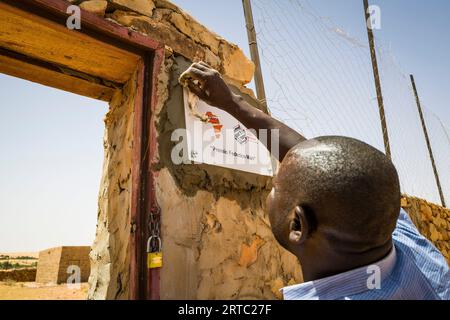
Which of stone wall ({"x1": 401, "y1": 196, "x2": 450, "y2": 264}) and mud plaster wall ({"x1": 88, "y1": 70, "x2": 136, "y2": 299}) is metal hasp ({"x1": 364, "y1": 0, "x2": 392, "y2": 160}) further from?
mud plaster wall ({"x1": 88, "y1": 70, "x2": 136, "y2": 299})

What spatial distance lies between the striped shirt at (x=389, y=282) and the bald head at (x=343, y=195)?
0.06 metres

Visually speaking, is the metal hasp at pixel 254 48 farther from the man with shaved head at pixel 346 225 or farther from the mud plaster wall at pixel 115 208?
the man with shaved head at pixel 346 225

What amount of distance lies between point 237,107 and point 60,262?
12.2 metres

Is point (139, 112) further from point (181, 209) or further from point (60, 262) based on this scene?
point (60, 262)

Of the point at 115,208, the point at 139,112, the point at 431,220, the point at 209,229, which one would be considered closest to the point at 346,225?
the point at 209,229

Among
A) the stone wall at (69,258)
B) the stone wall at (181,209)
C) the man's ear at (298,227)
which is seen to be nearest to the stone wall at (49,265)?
the stone wall at (69,258)

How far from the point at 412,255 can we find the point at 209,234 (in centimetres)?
109

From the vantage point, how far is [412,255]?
880 millimetres

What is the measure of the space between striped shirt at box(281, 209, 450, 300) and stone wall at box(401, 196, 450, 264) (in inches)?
160

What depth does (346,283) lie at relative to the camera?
0.72 meters

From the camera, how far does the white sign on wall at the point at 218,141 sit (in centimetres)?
183

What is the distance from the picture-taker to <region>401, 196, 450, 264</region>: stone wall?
4.68 m

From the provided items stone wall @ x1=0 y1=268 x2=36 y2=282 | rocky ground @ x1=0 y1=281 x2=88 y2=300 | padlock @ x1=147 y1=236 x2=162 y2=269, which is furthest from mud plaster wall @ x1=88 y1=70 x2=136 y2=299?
stone wall @ x1=0 y1=268 x2=36 y2=282

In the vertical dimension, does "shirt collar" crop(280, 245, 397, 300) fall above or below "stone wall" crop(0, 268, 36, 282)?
below
